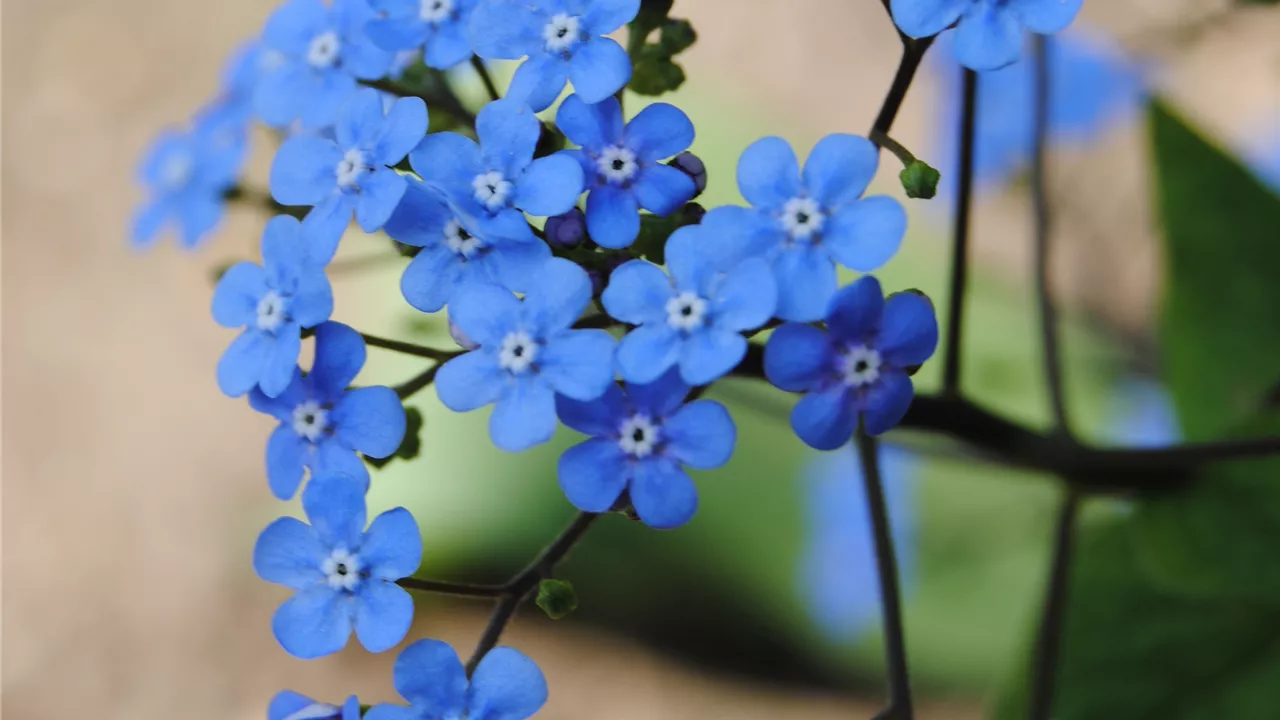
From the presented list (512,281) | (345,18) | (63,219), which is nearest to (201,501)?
(63,219)

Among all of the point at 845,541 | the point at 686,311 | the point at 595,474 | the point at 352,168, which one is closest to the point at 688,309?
the point at 686,311

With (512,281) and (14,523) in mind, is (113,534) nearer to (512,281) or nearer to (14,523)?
(14,523)

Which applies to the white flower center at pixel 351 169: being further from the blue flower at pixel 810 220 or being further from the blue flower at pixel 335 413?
the blue flower at pixel 810 220

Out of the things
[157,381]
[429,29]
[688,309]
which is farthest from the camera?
[157,381]

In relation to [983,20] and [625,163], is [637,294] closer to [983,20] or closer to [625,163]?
[625,163]

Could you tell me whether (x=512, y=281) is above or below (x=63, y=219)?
below

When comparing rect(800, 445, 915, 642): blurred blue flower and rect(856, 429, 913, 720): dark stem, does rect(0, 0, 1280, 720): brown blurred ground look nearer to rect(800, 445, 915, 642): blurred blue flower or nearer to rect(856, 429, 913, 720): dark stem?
rect(800, 445, 915, 642): blurred blue flower
